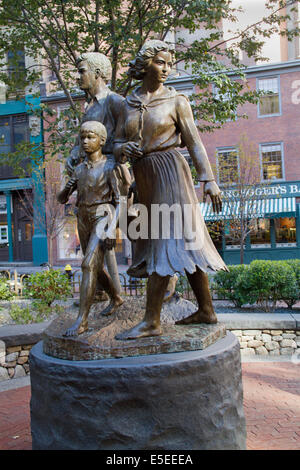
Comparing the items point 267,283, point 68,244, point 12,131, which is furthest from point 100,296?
point 12,131

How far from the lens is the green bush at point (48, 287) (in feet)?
27.6

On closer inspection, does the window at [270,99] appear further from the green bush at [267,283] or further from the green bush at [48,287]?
the green bush at [48,287]

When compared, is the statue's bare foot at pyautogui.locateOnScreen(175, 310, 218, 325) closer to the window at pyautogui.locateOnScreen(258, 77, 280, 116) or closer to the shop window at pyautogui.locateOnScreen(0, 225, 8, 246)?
the window at pyautogui.locateOnScreen(258, 77, 280, 116)

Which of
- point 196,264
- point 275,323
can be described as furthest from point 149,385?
point 275,323

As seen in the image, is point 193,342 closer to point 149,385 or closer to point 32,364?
point 149,385

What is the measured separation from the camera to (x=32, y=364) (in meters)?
2.97

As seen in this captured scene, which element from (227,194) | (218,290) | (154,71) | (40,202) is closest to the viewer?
(154,71)

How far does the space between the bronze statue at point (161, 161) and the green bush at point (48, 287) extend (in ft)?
18.7

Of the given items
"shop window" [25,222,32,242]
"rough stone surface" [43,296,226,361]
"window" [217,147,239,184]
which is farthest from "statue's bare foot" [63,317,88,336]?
"shop window" [25,222,32,242]

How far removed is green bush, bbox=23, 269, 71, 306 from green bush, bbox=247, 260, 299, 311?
384cm

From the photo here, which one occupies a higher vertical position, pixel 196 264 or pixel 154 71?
pixel 154 71

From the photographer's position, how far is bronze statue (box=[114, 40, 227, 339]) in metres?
2.91
